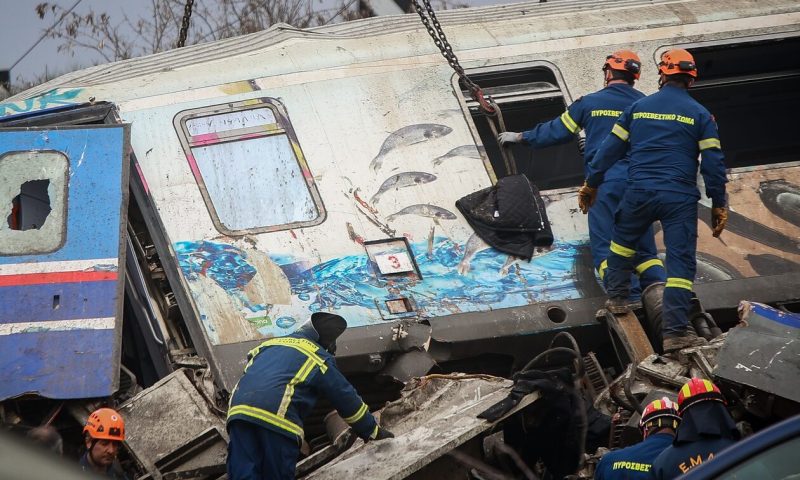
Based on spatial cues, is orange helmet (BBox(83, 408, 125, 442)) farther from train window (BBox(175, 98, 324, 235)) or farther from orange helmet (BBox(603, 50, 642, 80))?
orange helmet (BBox(603, 50, 642, 80))

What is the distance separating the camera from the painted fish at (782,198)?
7.96m

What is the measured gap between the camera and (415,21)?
901cm

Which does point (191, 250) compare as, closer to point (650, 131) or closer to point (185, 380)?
point (185, 380)

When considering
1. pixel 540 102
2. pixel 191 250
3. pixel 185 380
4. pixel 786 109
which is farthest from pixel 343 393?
pixel 786 109

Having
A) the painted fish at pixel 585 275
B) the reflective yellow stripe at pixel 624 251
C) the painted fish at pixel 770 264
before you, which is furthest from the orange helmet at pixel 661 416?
the painted fish at pixel 770 264

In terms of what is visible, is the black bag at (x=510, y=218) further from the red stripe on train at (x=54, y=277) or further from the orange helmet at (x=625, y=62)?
the red stripe on train at (x=54, y=277)

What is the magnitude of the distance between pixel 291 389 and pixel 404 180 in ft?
8.08

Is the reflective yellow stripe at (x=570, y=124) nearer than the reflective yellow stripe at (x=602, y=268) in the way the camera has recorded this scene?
No

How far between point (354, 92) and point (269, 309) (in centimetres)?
199

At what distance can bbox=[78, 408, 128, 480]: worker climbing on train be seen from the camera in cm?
580

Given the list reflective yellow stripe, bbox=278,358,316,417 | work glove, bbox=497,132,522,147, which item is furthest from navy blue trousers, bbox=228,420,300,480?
work glove, bbox=497,132,522,147

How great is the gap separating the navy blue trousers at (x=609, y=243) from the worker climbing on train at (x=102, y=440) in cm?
306

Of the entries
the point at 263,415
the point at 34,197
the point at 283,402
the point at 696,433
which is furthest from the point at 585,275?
the point at 34,197

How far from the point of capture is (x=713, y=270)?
297 inches
